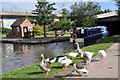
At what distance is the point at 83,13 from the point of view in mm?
62156

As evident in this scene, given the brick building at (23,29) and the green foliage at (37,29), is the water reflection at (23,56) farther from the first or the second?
the green foliage at (37,29)

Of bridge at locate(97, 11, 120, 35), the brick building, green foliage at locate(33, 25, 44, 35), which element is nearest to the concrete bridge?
the brick building

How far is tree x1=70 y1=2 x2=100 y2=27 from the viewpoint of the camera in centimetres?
6176

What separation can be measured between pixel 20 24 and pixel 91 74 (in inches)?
1747

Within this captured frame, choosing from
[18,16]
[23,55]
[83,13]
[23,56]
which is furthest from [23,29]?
[23,56]

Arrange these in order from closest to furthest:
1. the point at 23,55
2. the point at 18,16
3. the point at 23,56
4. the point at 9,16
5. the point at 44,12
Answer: the point at 23,56 < the point at 23,55 < the point at 44,12 < the point at 9,16 < the point at 18,16

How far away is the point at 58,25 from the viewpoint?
58312 mm

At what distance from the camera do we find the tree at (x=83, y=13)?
203 ft

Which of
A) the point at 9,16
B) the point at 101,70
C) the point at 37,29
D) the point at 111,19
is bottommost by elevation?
the point at 101,70

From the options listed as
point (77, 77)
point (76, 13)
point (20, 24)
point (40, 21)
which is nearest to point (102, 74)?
point (77, 77)

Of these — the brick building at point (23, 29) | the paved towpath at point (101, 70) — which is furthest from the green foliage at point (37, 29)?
the paved towpath at point (101, 70)

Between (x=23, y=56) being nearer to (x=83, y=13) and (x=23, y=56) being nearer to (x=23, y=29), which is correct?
(x=23, y=29)

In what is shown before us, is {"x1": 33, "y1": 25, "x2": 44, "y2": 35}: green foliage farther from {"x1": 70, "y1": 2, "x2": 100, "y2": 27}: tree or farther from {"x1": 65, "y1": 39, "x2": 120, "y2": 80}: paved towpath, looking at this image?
{"x1": 65, "y1": 39, "x2": 120, "y2": 80}: paved towpath

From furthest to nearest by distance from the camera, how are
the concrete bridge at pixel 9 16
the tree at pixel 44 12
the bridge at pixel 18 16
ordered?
the concrete bridge at pixel 9 16, the bridge at pixel 18 16, the tree at pixel 44 12
